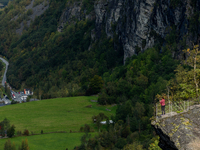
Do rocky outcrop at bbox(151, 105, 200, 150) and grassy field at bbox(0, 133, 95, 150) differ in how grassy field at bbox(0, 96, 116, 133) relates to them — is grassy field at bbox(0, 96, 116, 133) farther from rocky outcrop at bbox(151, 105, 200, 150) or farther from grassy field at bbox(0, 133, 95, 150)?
rocky outcrop at bbox(151, 105, 200, 150)

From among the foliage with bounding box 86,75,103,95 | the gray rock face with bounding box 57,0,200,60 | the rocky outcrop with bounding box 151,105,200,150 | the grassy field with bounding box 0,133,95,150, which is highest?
the gray rock face with bounding box 57,0,200,60

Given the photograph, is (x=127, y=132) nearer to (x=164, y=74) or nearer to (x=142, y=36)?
(x=164, y=74)

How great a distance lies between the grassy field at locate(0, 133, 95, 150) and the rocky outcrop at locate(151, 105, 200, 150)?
3444 inches

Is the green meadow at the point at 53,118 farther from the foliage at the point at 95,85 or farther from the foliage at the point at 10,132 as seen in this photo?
the foliage at the point at 95,85

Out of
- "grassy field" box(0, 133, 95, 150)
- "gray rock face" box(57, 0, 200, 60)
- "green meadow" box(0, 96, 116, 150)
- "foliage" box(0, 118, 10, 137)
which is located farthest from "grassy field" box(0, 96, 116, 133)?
"gray rock face" box(57, 0, 200, 60)

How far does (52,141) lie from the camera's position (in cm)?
11962

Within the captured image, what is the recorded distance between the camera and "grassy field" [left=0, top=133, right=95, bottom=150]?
114 m

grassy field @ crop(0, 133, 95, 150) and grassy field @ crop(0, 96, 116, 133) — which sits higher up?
grassy field @ crop(0, 96, 116, 133)

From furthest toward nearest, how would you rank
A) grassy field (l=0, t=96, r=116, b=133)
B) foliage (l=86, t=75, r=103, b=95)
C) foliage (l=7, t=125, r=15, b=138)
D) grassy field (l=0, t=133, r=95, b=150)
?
foliage (l=86, t=75, r=103, b=95) → grassy field (l=0, t=96, r=116, b=133) → foliage (l=7, t=125, r=15, b=138) → grassy field (l=0, t=133, r=95, b=150)

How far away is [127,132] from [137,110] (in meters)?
16.3

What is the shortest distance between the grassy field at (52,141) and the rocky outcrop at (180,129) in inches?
3444

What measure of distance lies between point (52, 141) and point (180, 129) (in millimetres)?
99091

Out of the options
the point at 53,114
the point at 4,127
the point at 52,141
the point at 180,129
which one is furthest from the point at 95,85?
the point at 180,129

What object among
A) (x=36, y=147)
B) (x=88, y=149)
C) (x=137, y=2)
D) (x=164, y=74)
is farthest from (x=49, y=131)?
(x=137, y=2)
